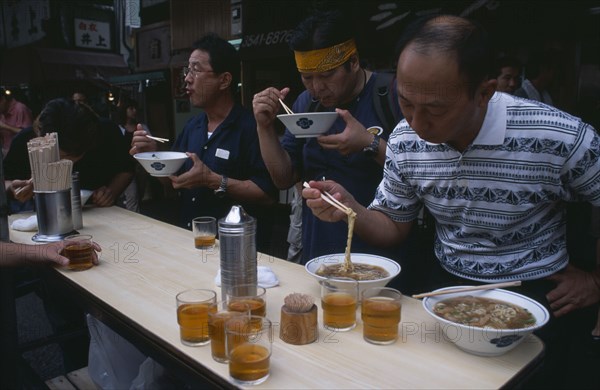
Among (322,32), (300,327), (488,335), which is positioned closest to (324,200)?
(300,327)

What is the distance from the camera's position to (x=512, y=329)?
1221 mm

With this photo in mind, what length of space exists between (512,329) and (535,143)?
0.74 m

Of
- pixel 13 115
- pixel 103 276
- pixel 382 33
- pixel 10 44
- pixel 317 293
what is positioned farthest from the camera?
pixel 10 44

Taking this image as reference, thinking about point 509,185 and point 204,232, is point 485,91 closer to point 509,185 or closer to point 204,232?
point 509,185

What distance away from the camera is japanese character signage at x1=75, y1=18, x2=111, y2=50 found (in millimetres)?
12875

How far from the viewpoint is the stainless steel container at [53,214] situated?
2.45 metres

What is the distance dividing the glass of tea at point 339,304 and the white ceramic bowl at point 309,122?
2.66ft

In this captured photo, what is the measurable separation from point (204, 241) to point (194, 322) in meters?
0.96

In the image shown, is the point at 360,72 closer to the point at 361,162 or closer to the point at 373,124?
the point at 373,124

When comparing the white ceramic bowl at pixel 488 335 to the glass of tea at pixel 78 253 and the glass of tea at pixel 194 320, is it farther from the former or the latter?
the glass of tea at pixel 78 253

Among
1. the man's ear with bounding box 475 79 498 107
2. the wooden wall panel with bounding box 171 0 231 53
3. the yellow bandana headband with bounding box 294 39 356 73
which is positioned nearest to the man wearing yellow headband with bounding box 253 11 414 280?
the yellow bandana headband with bounding box 294 39 356 73

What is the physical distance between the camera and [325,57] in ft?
7.52

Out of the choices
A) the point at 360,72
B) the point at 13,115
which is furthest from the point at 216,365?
the point at 13,115

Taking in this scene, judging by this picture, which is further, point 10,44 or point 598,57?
point 10,44
